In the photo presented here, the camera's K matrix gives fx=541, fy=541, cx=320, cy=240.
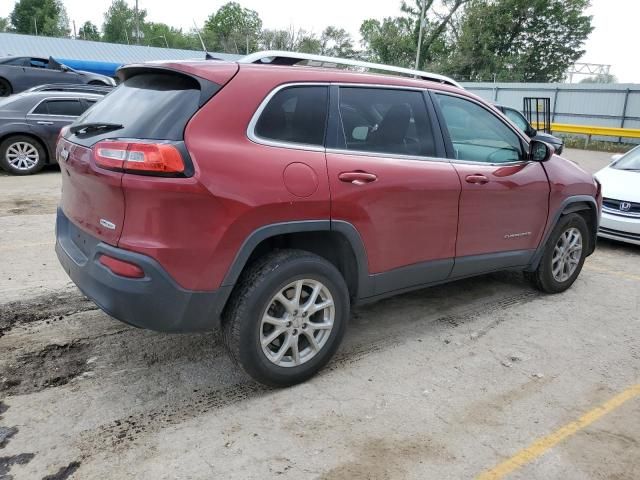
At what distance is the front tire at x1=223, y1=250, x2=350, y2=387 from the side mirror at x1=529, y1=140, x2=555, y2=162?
2.17m

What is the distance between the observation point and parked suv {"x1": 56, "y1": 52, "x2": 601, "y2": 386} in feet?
8.75

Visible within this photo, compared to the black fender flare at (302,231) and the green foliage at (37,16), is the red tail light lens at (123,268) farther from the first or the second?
the green foliage at (37,16)

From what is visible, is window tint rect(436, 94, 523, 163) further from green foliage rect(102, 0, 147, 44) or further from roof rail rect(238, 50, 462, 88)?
green foliage rect(102, 0, 147, 44)

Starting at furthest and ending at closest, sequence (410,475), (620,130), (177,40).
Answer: (177,40) < (620,130) < (410,475)

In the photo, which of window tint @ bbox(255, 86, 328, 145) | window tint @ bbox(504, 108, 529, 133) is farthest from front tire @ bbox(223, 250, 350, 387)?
window tint @ bbox(504, 108, 529, 133)

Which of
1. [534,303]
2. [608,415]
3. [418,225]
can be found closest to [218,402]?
[418,225]

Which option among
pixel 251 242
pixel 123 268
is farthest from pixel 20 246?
pixel 251 242

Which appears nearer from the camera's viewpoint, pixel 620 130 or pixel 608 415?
pixel 608 415

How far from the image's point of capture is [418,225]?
3.60 meters

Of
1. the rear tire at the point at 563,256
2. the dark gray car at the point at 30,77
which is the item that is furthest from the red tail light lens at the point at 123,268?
the dark gray car at the point at 30,77

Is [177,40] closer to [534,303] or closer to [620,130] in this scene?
[620,130]

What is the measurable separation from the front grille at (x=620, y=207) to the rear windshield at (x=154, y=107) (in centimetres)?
585

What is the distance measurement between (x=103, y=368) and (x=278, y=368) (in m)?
1.14

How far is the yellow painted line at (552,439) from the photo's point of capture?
2570mm
